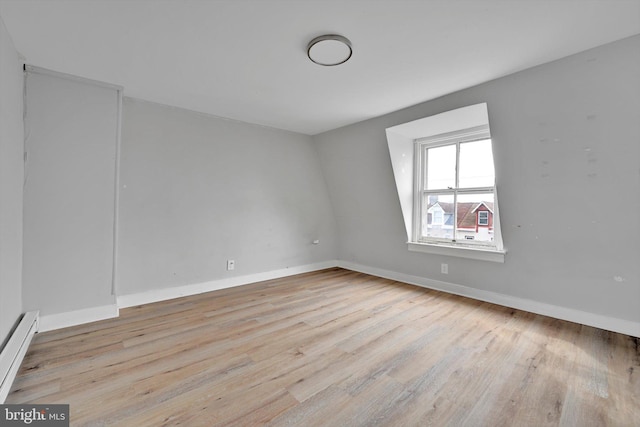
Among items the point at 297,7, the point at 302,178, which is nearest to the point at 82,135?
the point at 297,7

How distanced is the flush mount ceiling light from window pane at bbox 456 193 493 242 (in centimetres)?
233

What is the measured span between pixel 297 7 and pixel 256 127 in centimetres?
237

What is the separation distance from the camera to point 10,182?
1.92 m

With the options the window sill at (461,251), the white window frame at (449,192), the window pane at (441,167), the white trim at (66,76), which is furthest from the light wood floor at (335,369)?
the white trim at (66,76)

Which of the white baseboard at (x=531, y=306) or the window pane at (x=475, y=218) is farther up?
the window pane at (x=475, y=218)

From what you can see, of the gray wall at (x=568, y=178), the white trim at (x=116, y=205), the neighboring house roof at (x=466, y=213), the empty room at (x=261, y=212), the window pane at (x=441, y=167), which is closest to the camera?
the empty room at (x=261, y=212)

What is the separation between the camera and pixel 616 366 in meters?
1.85

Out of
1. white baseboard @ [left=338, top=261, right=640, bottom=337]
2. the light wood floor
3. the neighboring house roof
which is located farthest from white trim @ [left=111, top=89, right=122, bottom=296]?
the neighboring house roof

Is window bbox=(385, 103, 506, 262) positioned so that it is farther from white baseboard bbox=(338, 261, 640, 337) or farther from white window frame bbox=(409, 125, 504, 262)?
white baseboard bbox=(338, 261, 640, 337)

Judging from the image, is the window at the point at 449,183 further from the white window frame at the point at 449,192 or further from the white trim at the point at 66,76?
the white trim at the point at 66,76

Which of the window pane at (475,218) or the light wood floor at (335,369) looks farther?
the window pane at (475,218)

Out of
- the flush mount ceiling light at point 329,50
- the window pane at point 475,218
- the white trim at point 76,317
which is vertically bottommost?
the white trim at point 76,317

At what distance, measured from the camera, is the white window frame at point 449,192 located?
3.18 meters

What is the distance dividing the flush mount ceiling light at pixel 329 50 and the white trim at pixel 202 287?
286cm
